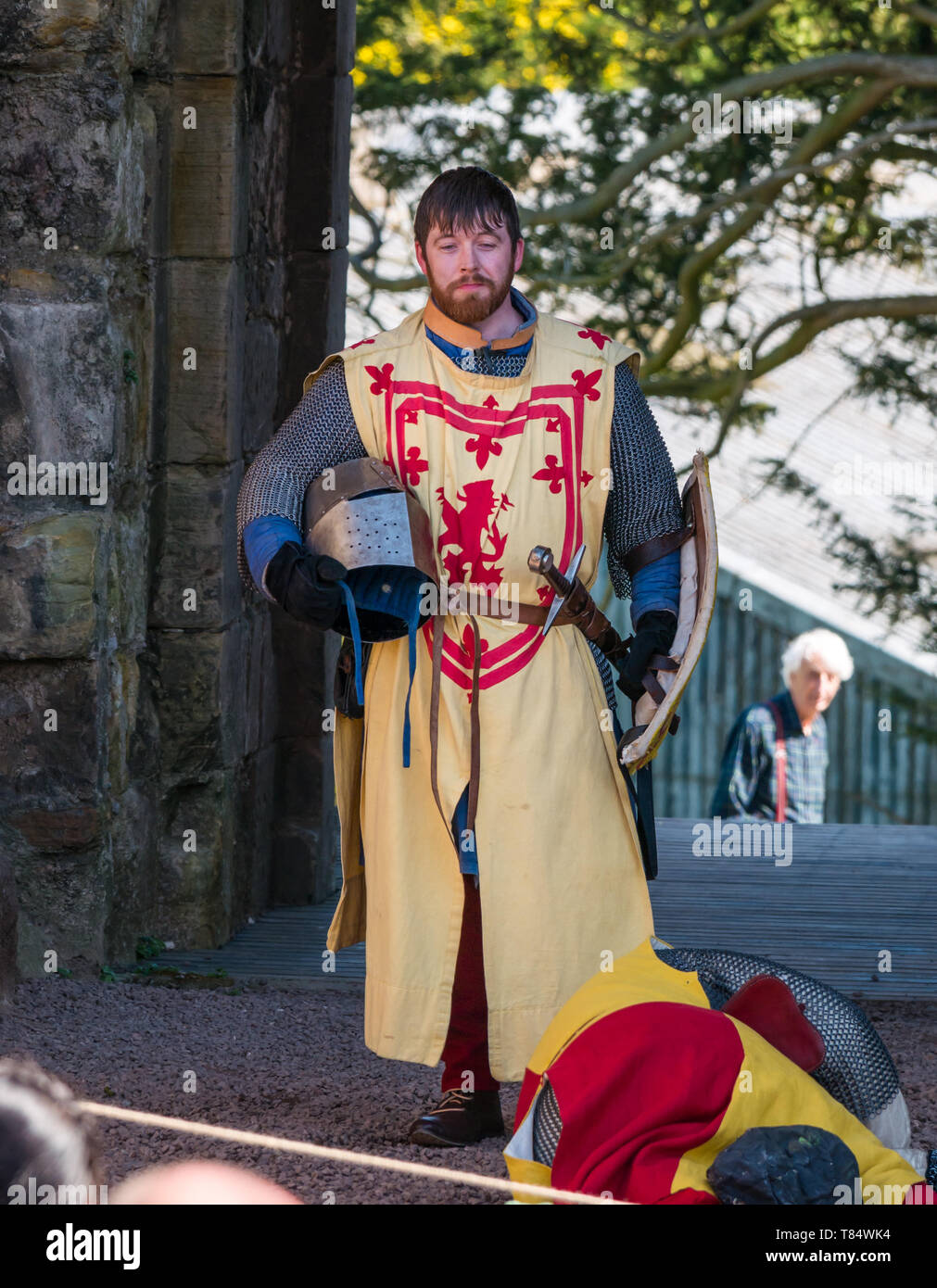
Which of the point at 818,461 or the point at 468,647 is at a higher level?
the point at 468,647

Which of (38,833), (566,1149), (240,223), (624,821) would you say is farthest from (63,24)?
(566,1149)

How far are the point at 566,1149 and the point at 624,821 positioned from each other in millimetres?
761

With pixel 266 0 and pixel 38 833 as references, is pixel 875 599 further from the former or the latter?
pixel 38 833

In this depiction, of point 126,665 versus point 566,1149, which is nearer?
point 566,1149

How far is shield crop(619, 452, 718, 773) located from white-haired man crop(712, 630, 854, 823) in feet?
13.5

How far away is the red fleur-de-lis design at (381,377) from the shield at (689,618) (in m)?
0.59

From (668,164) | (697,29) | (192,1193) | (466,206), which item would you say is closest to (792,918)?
(466,206)

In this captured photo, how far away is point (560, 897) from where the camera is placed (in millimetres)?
3199

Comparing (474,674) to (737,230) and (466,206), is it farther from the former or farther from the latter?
(737,230)

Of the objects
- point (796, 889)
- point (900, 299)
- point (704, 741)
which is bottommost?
point (704, 741)

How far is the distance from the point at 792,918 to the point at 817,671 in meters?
2.16

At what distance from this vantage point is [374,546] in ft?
10.3

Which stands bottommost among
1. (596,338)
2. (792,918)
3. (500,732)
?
(792,918)

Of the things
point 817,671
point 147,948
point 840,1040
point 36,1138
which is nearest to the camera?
point 36,1138
